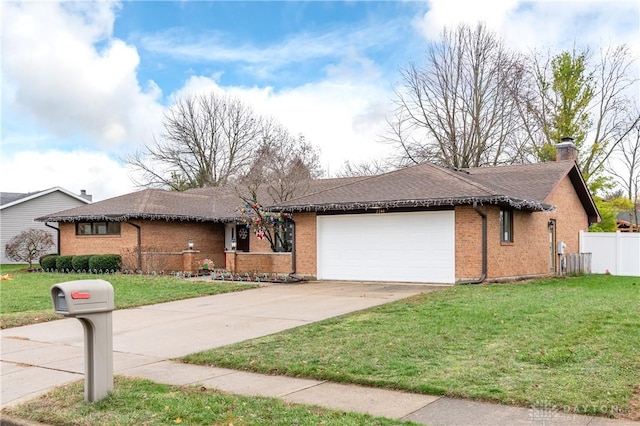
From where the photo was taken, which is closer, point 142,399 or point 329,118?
point 142,399

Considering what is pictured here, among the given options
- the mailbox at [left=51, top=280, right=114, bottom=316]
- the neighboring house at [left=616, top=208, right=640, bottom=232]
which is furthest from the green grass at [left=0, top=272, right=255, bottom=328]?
the neighboring house at [left=616, top=208, right=640, bottom=232]

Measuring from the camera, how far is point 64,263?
23891 millimetres

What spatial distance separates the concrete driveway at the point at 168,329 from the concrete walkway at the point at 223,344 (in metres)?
0.01

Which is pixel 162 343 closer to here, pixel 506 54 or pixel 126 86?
pixel 126 86

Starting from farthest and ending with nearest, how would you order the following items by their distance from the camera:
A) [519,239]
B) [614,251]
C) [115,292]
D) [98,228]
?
1. [98,228]
2. [614,251]
3. [519,239]
4. [115,292]

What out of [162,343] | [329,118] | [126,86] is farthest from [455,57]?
[162,343]

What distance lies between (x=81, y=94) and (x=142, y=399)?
13.4m

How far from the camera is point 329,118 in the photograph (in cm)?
2827

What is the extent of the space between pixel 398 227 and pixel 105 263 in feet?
40.3

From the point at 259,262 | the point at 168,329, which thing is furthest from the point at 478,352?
the point at 259,262

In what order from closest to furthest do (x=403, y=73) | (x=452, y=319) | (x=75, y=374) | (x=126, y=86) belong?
(x=75, y=374) < (x=452, y=319) < (x=126, y=86) < (x=403, y=73)

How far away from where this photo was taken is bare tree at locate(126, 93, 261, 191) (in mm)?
42719

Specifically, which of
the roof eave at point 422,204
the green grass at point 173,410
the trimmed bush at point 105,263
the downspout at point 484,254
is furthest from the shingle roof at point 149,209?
the green grass at point 173,410

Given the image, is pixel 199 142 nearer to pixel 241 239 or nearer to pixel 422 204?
pixel 241 239
